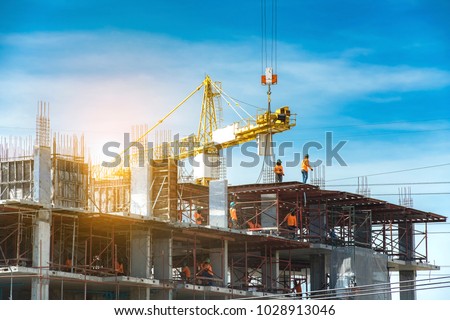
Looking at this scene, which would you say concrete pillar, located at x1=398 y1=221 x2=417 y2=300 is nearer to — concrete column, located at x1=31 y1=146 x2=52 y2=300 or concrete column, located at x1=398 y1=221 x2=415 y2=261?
concrete column, located at x1=398 y1=221 x2=415 y2=261

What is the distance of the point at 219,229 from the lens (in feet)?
220

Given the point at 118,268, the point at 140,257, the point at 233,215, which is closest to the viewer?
the point at 118,268

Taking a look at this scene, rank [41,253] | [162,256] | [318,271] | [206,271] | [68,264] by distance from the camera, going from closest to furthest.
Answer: [41,253] < [68,264] < [162,256] < [206,271] < [318,271]

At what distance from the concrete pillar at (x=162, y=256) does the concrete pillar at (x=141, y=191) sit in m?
1.59

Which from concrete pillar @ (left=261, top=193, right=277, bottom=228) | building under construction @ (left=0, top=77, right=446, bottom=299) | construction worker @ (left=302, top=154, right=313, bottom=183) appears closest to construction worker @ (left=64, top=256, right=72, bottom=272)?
building under construction @ (left=0, top=77, right=446, bottom=299)

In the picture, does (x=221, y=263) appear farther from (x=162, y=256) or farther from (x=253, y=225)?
(x=162, y=256)

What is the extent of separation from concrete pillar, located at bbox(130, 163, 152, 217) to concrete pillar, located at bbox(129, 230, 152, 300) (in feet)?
7.09

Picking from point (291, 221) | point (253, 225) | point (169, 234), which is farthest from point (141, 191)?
point (291, 221)

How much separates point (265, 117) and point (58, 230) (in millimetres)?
38779

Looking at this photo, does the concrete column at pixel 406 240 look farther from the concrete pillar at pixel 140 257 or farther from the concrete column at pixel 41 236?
the concrete column at pixel 41 236

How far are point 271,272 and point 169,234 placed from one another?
430 inches

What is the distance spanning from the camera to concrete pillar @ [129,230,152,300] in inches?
2500

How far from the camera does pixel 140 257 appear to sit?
209ft

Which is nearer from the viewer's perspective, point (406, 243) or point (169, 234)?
point (169, 234)
